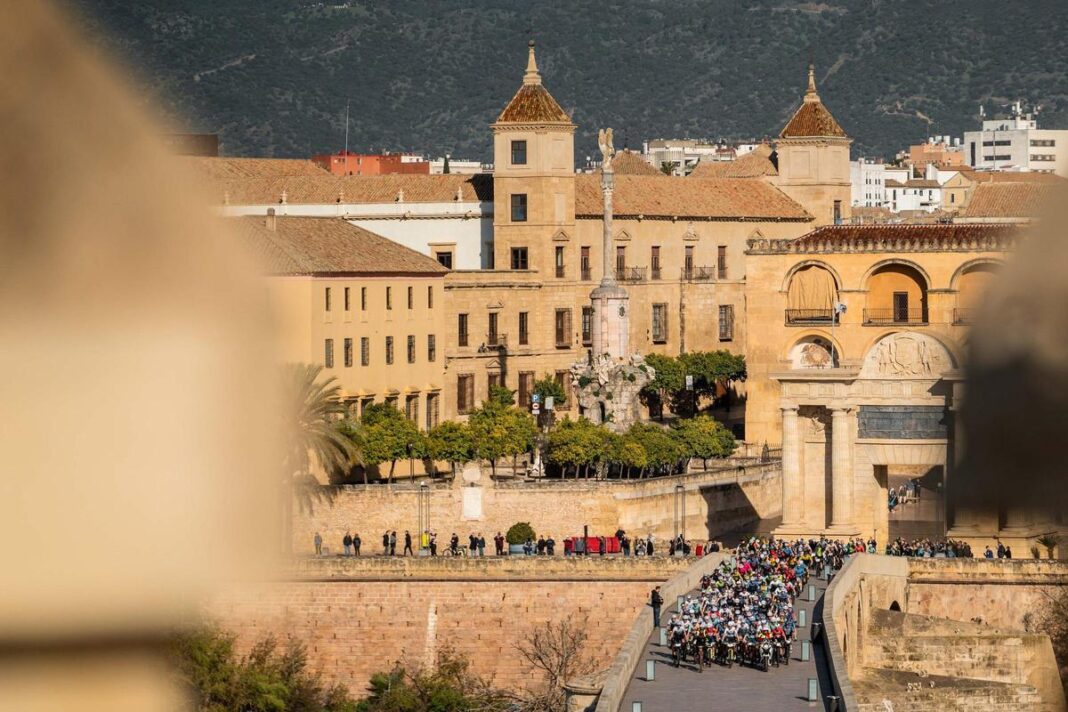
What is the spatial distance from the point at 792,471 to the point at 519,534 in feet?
26.5

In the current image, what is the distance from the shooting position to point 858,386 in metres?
65.7

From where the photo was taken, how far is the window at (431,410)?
89938 mm

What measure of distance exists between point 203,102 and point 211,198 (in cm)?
87

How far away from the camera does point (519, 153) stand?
104 metres

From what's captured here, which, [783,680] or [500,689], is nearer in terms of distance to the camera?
[783,680]

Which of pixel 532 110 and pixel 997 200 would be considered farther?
pixel 997 200

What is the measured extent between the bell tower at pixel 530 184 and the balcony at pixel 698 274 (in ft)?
35.6

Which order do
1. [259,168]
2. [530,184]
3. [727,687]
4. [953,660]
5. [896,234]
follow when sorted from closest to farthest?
[727,687], [953,660], [896,234], [530,184], [259,168]

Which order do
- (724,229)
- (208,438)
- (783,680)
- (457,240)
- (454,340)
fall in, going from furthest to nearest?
1. (724,229)
2. (457,240)
3. (454,340)
4. (783,680)
5. (208,438)

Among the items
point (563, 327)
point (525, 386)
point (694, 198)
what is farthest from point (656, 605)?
point (694, 198)

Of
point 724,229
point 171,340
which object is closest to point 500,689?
point 724,229

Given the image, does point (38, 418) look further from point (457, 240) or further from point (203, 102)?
point (457, 240)

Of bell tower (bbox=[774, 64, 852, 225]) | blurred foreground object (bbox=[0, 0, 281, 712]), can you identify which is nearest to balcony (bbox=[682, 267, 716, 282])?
bell tower (bbox=[774, 64, 852, 225])

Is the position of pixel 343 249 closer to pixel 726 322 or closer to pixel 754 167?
pixel 726 322
